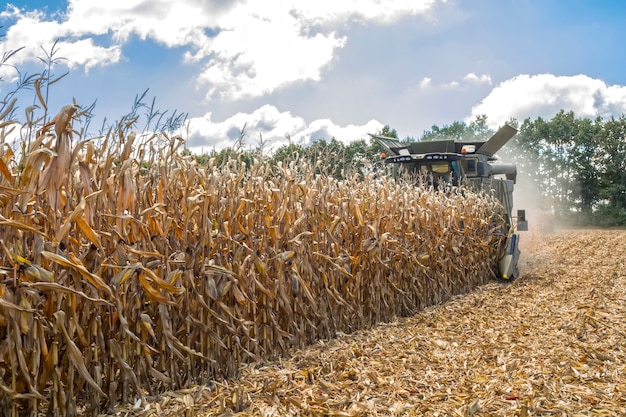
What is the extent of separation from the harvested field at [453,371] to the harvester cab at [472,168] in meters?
2.37

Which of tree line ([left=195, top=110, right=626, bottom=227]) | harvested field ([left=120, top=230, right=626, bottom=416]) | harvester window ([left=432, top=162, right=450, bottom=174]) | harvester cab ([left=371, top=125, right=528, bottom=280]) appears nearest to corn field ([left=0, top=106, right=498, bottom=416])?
harvested field ([left=120, top=230, right=626, bottom=416])

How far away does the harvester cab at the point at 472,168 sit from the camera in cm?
863

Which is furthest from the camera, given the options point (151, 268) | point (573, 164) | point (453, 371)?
point (573, 164)

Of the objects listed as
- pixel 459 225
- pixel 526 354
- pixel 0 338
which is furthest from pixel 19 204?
pixel 459 225

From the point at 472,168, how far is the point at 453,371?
6.17m

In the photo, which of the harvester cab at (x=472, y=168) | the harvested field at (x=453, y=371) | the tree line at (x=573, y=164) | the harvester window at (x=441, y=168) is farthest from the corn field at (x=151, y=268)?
the tree line at (x=573, y=164)

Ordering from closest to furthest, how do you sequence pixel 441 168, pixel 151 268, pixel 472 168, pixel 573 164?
1. pixel 151 268
2. pixel 441 168
3. pixel 472 168
4. pixel 573 164

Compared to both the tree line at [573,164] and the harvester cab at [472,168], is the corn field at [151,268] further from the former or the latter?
the tree line at [573,164]

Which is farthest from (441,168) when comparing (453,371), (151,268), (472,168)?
(151,268)

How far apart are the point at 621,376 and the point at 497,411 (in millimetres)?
1130

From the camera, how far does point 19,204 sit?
2641mm

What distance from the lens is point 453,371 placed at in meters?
3.87

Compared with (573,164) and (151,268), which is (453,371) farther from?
(573,164)

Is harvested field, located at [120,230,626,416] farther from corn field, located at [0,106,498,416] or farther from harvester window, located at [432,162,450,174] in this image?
harvester window, located at [432,162,450,174]
